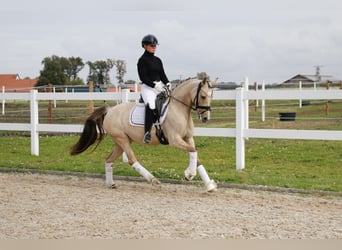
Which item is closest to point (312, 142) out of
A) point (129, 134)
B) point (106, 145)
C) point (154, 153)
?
point (154, 153)

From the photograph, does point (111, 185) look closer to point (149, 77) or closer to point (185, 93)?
point (149, 77)

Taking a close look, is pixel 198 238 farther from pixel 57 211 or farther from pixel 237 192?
pixel 237 192

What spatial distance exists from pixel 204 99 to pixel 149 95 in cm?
113

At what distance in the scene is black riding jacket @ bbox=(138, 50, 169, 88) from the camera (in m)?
9.50

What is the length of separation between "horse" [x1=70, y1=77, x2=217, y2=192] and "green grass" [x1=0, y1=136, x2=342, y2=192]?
1.23 m

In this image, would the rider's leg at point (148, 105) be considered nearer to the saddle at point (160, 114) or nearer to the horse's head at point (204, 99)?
the saddle at point (160, 114)

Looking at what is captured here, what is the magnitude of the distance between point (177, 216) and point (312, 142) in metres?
8.78

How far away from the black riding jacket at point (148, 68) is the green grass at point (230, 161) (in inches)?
87.3

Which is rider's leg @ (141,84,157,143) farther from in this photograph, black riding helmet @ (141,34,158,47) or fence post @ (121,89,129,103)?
fence post @ (121,89,129,103)

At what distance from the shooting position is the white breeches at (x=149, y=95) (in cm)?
947

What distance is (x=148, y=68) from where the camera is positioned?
375 inches

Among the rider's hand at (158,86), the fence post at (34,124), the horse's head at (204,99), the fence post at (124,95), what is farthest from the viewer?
the fence post at (34,124)

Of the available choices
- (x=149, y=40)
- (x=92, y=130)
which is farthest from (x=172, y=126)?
(x=92, y=130)

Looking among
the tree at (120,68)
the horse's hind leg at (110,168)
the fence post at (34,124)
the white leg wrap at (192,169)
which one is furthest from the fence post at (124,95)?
the tree at (120,68)
